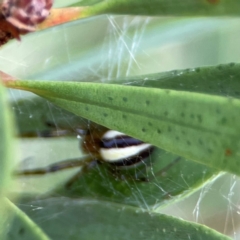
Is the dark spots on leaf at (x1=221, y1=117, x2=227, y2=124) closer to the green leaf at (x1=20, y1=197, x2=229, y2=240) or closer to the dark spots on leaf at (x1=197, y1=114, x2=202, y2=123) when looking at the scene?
the dark spots on leaf at (x1=197, y1=114, x2=202, y2=123)

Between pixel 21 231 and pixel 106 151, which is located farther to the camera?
pixel 106 151

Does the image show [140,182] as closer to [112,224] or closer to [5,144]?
[112,224]

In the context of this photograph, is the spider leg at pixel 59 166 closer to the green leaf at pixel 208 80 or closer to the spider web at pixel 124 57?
the spider web at pixel 124 57

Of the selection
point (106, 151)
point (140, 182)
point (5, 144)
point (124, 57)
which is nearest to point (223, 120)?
point (5, 144)

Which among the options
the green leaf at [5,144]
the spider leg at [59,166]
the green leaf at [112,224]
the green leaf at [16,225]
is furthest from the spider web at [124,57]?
the green leaf at [5,144]

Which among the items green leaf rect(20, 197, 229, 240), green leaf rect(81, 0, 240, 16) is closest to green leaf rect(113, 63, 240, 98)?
green leaf rect(81, 0, 240, 16)
